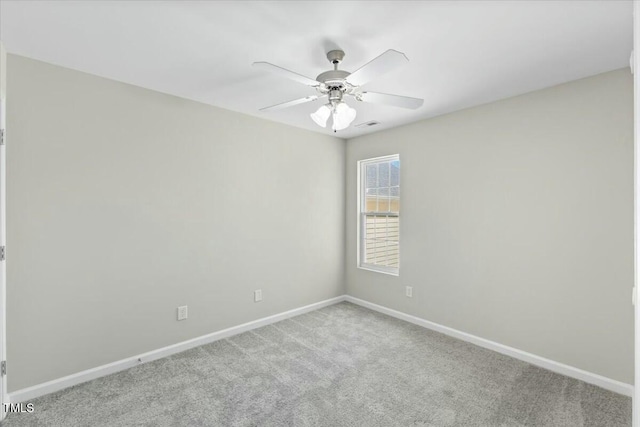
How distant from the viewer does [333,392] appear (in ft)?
7.66

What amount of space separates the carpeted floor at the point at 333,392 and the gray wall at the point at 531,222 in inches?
14.0

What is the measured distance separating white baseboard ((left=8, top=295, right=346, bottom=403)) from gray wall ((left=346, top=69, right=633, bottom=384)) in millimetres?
1732

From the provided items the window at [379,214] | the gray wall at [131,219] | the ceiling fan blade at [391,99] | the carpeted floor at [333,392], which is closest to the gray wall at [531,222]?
the window at [379,214]

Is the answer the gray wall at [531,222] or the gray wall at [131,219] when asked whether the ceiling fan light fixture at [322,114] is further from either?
the gray wall at [531,222]

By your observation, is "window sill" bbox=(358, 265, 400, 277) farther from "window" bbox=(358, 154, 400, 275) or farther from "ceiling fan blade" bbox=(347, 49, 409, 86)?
"ceiling fan blade" bbox=(347, 49, 409, 86)

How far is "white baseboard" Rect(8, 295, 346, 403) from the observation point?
7.31ft

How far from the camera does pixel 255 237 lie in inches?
141

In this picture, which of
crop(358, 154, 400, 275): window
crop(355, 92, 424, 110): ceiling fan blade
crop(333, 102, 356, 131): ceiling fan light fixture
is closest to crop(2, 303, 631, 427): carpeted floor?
crop(358, 154, 400, 275): window

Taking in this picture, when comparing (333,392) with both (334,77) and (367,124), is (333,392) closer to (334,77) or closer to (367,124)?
(334,77)

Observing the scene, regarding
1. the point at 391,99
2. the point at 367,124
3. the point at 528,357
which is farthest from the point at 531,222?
the point at 367,124

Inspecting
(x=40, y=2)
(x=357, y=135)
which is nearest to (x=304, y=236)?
(x=357, y=135)

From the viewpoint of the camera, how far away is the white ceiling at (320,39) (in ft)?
5.54

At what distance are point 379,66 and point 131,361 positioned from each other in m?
3.05

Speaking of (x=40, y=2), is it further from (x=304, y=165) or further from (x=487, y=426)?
(x=487, y=426)
